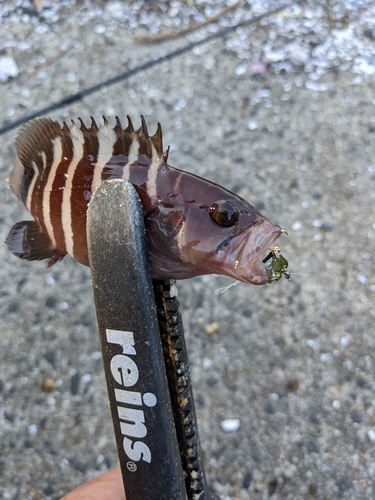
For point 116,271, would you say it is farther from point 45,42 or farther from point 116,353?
point 45,42

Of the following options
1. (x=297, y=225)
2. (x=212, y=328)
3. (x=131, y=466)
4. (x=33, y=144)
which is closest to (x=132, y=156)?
(x=33, y=144)

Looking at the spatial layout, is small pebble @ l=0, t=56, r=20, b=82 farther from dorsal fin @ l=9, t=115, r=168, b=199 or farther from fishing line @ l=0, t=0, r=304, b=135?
dorsal fin @ l=9, t=115, r=168, b=199

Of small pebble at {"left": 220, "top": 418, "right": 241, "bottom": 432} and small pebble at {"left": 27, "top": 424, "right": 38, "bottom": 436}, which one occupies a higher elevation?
small pebble at {"left": 27, "top": 424, "right": 38, "bottom": 436}

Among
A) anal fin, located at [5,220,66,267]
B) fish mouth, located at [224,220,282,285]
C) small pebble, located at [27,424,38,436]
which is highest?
fish mouth, located at [224,220,282,285]

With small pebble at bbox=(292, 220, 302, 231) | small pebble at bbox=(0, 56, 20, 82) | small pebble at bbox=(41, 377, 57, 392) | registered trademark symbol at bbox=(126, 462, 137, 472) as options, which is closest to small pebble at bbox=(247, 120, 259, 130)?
small pebble at bbox=(292, 220, 302, 231)

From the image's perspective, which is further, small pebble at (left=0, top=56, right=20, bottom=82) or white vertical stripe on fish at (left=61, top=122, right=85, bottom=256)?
small pebble at (left=0, top=56, right=20, bottom=82)

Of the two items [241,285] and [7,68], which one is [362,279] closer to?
[241,285]

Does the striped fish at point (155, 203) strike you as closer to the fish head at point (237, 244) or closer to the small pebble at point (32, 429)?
the fish head at point (237, 244)
